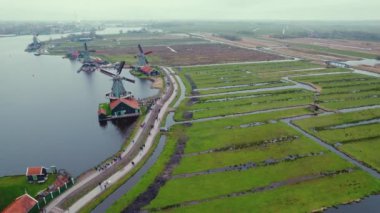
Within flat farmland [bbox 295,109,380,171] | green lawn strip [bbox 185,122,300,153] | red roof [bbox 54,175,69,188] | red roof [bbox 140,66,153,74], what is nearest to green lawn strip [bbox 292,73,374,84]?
flat farmland [bbox 295,109,380,171]

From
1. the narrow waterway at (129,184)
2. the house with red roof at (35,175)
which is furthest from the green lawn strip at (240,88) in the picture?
the house with red roof at (35,175)

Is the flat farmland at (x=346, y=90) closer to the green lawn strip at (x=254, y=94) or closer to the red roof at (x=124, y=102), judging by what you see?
the green lawn strip at (x=254, y=94)

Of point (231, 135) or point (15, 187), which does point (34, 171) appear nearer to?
point (15, 187)

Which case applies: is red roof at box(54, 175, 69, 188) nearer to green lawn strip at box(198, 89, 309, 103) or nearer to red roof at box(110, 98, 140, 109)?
red roof at box(110, 98, 140, 109)

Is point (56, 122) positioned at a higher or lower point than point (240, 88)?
lower

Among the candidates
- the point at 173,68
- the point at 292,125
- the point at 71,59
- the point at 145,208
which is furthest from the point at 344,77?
the point at 71,59

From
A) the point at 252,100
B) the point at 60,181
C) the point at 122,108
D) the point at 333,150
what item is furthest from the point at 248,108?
the point at 60,181

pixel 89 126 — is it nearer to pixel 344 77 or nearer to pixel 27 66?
pixel 344 77
